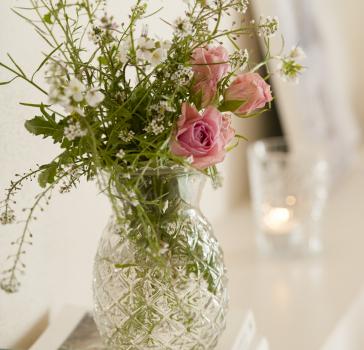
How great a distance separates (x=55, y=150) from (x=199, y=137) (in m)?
0.33

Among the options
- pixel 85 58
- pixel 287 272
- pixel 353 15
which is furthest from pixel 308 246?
pixel 353 15

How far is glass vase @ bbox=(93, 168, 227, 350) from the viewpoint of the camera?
0.76 m

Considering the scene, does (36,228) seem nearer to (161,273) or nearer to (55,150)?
(55,150)

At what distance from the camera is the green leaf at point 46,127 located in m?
0.73

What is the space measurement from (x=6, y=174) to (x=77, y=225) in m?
0.23

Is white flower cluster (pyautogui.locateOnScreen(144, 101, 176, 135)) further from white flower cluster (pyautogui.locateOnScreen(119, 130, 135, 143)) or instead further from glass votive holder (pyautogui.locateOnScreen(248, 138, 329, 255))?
glass votive holder (pyautogui.locateOnScreen(248, 138, 329, 255))

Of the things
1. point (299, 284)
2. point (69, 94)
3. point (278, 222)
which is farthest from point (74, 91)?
point (278, 222)

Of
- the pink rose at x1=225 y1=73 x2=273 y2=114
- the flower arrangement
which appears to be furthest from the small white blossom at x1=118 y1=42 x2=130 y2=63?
the pink rose at x1=225 y1=73 x2=273 y2=114

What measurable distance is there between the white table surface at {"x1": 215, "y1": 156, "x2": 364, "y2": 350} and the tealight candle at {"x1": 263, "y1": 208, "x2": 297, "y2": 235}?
0.18ft

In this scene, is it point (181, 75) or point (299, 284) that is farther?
point (299, 284)

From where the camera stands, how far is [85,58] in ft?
3.29

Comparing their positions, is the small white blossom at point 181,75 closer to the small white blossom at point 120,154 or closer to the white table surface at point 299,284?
the small white blossom at point 120,154

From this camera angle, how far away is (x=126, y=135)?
0.72 meters

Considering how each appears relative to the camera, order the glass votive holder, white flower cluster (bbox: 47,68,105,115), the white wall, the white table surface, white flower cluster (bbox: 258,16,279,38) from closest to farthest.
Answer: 1. white flower cluster (bbox: 47,68,105,115)
2. white flower cluster (bbox: 258,16,279,38)
3. the white wall
4. the white table surface
5. the glass votive holder
